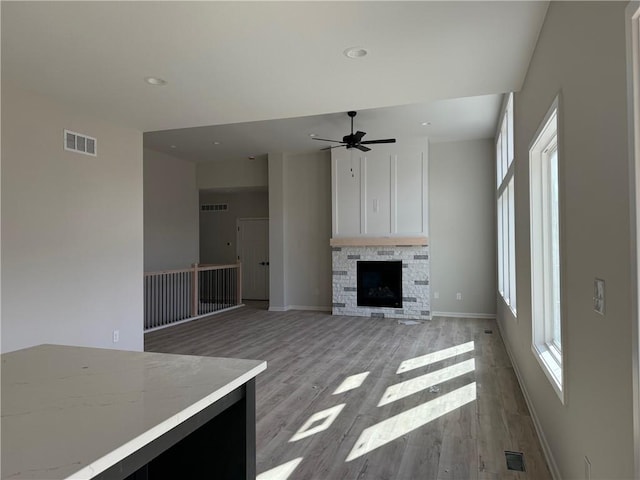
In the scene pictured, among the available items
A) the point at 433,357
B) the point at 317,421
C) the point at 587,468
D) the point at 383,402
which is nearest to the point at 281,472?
the point at 317,421

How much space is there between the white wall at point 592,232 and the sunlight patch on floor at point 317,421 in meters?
1.46

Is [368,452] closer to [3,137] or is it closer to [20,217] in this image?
[20,217]

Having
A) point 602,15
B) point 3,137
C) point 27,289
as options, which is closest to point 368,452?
point 602,15

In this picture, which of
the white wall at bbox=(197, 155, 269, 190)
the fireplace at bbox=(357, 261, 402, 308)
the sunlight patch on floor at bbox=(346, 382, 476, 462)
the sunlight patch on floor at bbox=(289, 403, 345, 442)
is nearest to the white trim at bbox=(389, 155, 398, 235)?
the fireplace at bbox=(357, 261, 402, 308)

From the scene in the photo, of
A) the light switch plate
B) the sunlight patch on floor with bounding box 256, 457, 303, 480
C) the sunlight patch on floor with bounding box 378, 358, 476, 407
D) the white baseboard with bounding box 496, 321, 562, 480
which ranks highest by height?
the light switch plate

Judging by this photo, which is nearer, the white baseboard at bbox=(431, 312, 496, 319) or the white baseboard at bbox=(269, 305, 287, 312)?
the white baseboard at bbox=(431, 312, 496, 319)

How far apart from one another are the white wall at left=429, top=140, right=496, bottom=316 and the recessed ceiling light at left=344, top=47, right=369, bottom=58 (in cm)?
512

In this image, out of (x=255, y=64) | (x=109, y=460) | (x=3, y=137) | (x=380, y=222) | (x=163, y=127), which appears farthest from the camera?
(x=380, y=222)

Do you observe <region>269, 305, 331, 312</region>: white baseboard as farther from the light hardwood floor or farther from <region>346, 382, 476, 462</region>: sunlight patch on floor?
<region>346, 382, 476, 462</region>: sunlight patch on floor

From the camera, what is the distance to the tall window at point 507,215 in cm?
474

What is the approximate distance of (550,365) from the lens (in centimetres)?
266

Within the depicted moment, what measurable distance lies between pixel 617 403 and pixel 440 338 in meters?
4.63

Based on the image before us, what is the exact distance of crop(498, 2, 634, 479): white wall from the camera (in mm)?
1328

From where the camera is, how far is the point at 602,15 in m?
1.48
